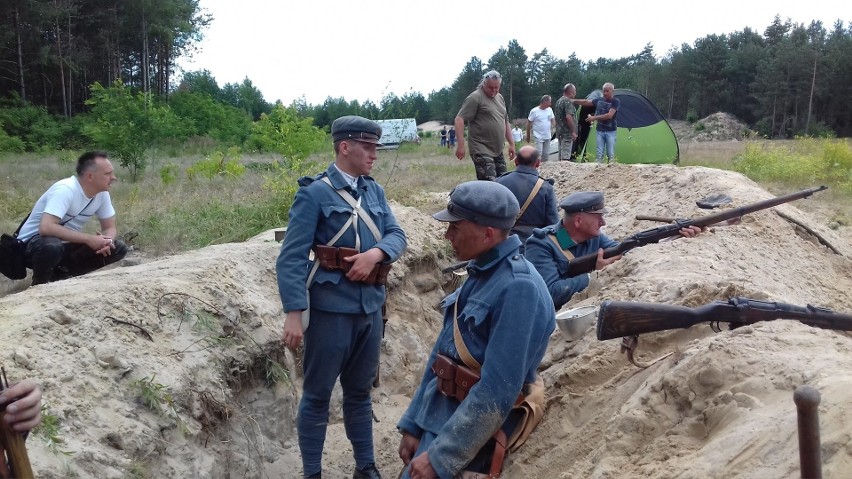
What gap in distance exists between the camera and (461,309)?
2.86m

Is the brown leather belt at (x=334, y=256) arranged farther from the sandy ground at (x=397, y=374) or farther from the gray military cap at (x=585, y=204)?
the gray military cap at (x=585, y=204)

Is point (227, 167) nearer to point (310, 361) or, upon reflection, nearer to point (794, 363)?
point (310, 361)

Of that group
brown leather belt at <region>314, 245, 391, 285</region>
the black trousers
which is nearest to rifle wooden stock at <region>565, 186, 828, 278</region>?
brown leather belt at <region>314, 245, 391, 285</region>

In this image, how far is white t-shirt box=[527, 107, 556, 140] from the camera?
13.4 m

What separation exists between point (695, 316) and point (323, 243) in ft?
7.07

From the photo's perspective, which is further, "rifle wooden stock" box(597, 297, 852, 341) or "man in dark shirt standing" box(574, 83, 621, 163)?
"man in dark shirt standing" box(574, 83, 621, 163)

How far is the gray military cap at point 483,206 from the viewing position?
269cm

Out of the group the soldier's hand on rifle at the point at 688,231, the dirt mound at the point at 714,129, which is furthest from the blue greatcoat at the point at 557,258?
the dirt mound at the point at 714,129

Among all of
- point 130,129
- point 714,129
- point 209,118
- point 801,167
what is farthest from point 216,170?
point 714,129

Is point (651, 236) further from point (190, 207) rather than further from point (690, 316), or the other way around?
point (190, 207)

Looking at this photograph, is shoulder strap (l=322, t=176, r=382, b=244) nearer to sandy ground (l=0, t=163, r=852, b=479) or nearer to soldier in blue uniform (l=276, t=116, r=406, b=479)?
soldier in blue uniform (l=276, t=116, r=406, b=479)

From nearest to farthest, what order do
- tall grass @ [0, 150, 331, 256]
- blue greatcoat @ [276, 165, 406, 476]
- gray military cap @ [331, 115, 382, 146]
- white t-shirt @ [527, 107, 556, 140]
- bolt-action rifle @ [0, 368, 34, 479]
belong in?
1. bolt-action rifle @ [0, 368, 34, 479]
2. blue greatcoat @ [276, 165, 406, 476]
3. gray military cap @ [331, 115, 382, 146]
4. tall grass @ [0, 150, 331, 256]
5. white t-shirt @ [527, 107, 556, 140]

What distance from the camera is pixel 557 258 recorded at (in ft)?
15.7

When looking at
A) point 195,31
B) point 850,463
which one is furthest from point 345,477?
point 195,31
